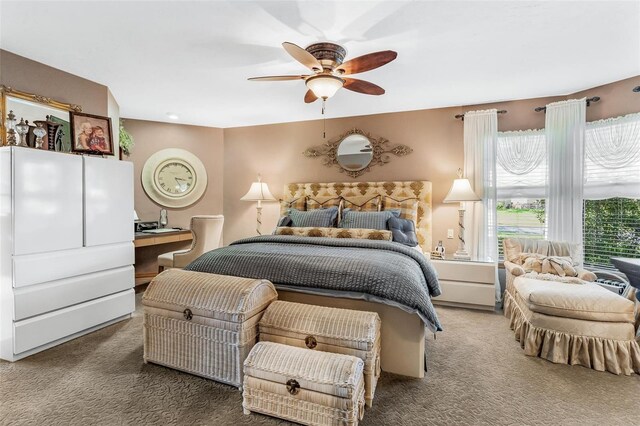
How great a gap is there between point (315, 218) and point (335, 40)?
2047 millimetres

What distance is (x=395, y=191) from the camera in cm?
425

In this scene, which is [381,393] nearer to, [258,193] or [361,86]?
[361,86]

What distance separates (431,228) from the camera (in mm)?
4164

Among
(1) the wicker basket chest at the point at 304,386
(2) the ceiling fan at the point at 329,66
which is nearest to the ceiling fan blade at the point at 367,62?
(2) the ceiling fan at the point at 329,66

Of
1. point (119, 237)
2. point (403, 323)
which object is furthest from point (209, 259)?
point (403, 323)

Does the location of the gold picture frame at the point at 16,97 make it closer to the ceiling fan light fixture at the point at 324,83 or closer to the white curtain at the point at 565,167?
the ceiling fan light fixture at the point at 324,83

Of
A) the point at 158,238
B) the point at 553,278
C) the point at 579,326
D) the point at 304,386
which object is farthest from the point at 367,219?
the point at 158,238

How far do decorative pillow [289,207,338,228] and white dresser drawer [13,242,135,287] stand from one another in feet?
6.01

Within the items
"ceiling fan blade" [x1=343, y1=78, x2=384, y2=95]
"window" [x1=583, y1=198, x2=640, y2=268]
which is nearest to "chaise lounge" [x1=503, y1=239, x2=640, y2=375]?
"window" [x1=583, y1=198, x2=640, y2=268]

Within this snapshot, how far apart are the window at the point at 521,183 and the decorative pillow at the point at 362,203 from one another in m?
1.54

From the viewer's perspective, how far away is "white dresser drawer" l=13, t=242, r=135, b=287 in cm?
234

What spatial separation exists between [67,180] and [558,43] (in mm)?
4167

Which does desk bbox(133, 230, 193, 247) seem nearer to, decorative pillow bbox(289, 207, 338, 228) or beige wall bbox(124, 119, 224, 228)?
beige wall bbox(124, 119, 224, 228)

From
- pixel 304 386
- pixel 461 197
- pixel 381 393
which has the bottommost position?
pixel 381 393
